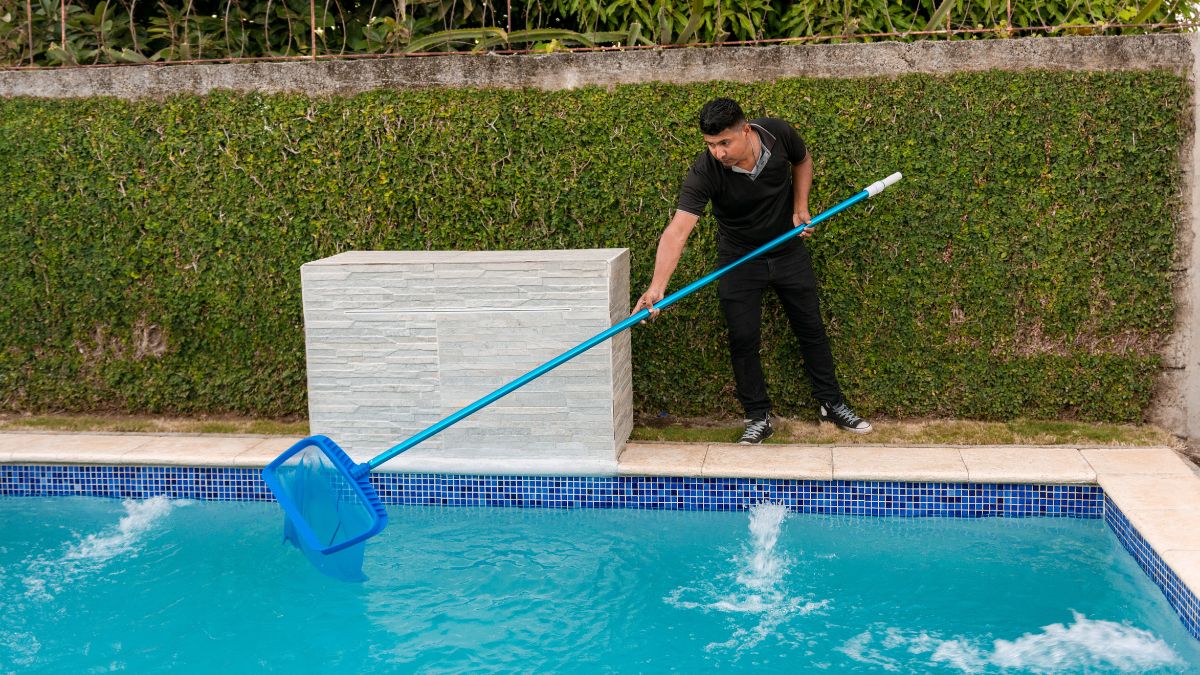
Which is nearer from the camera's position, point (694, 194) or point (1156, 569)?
point (1156, 569)

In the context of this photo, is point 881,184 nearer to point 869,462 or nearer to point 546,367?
point 869,462

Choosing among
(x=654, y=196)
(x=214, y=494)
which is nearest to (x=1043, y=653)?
(x=654, y=196)

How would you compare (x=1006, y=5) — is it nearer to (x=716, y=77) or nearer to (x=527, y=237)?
(x=716, y=77)

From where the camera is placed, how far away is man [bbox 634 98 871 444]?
501cm

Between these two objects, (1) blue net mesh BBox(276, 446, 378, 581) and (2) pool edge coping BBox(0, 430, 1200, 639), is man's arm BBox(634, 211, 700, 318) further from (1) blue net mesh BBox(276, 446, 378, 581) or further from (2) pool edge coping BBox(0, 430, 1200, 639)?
(1) blue net mesh BBox(276, 446, 378, 581)

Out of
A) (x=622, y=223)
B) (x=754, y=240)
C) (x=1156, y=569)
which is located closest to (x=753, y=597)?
(x=1156, y=569)

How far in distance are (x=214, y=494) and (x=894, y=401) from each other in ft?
10.6

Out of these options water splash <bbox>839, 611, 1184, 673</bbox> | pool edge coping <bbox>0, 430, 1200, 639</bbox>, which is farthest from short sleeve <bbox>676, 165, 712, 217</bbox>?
water splash <bbox>839, 611, 1184, 673</bbox>

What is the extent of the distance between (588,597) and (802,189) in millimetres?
2129

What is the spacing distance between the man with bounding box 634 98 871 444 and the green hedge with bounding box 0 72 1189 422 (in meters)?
0.25

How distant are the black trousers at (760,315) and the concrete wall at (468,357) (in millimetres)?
569

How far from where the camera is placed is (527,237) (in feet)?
19.9

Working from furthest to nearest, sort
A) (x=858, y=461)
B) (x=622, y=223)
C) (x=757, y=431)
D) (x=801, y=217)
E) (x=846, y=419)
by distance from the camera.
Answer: (x=622, y=223) → (x=846, y=419) → (x=757, y=431) → (x=801, y=217) → (x=858, y=461)

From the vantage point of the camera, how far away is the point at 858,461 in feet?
16.9
